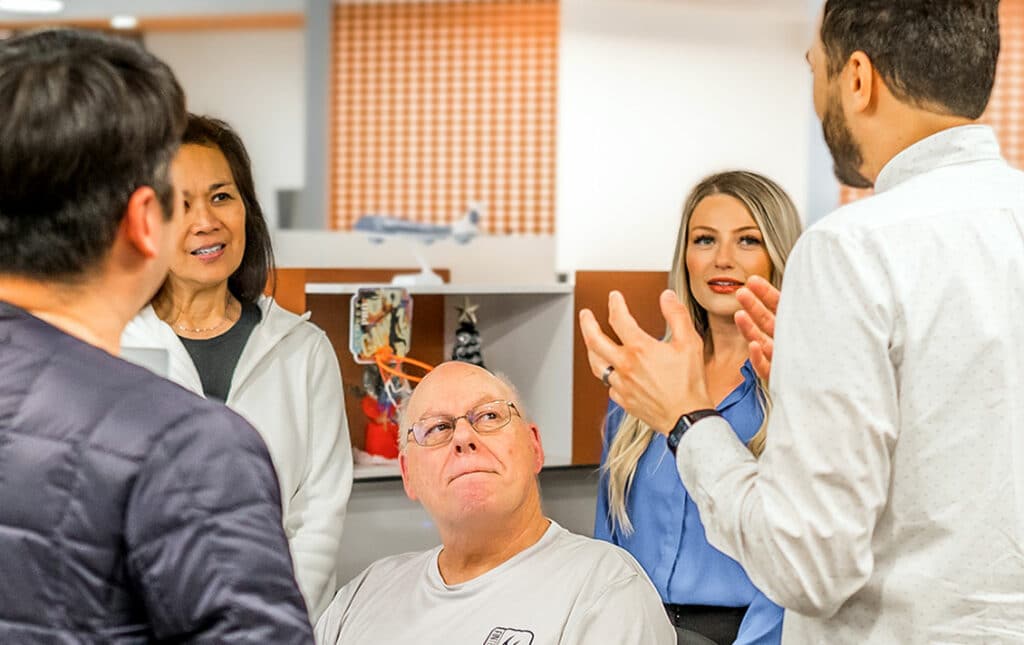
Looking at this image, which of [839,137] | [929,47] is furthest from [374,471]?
[929,47]

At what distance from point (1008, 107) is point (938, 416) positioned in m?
6.59

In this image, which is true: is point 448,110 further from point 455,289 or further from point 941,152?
point 941,152

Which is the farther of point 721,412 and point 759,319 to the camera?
point 721,412

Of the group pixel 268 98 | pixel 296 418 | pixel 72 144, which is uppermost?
pixel 268 98

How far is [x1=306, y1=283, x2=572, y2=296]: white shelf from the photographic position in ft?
8.45

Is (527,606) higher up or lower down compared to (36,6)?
lower down

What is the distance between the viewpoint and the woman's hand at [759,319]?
5.24ft

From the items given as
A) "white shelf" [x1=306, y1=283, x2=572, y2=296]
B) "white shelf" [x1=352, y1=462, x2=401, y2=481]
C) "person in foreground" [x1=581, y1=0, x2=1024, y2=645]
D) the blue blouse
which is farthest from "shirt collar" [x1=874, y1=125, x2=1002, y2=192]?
"white shelf" [x1=352, y1=462, x2=401, y2=481]

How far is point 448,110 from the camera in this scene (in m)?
7.83

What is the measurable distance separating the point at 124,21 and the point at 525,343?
6.25m

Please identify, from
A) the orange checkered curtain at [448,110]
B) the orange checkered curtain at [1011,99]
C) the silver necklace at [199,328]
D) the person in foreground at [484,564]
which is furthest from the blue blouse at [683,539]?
the orange checkered curtain at [448,110]

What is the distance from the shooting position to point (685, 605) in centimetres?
234

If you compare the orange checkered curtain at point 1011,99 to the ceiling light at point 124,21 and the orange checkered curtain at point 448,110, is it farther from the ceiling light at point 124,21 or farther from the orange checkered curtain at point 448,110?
the ceiling light at point 124,21

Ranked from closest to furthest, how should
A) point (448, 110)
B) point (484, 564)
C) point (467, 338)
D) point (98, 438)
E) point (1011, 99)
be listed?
point (98, 438) < point (484, 564) < point (467, 338) < point (1011, 99) < point (448, 110)
